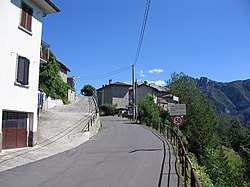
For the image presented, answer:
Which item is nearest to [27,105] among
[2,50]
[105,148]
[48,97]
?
[2,50]

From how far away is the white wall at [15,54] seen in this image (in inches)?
527

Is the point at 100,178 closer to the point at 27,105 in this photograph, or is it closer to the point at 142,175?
the point at 142,175

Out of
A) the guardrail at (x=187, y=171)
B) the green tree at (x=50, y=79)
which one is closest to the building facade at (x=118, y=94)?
the green tree at (x=50, y=79)

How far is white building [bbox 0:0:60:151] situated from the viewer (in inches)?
531

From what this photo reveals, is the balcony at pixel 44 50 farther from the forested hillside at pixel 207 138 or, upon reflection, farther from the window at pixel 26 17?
the forested hillside at pixel 207 138

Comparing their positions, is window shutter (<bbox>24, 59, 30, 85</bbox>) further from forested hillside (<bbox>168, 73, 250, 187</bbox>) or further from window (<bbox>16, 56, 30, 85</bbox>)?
forested hillside (<bbox>168, 73, 250, 187</bbox>)

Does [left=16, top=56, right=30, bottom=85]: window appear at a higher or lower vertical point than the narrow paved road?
higher

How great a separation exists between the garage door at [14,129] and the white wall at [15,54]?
0.46m

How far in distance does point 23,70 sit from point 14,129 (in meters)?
3.19

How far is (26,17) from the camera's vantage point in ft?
50.2

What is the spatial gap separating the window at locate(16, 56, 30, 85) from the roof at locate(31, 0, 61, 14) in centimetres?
378

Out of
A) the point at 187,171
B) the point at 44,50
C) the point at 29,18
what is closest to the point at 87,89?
the point at 44,50

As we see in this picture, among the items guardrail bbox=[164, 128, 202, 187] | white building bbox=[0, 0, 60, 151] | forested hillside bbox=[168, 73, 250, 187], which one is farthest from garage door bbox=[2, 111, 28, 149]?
forested hillside bbox=[168, 73, 250, 187]

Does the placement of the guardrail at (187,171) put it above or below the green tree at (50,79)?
below
